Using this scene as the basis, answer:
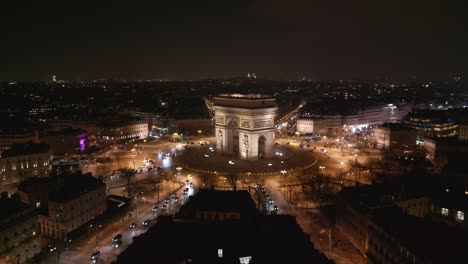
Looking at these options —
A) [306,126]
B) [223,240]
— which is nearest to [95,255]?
[223,240]

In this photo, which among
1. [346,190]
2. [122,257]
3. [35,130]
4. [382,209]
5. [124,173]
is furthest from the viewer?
[35,130]

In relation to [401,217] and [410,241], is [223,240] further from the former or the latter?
[401,217]

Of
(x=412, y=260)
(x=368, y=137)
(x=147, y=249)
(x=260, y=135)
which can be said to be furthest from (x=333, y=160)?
(x=147, y=249)

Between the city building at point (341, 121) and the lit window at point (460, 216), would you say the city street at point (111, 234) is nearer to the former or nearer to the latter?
the lit window at point (460, 216)

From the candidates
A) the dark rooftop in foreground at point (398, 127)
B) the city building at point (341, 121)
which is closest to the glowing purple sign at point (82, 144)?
the city building at point (341, 121)

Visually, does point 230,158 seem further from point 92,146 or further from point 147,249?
point 147,249

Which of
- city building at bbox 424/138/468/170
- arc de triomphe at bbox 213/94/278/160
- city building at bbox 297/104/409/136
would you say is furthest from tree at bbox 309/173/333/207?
city building at bbox 297/104/409/136
